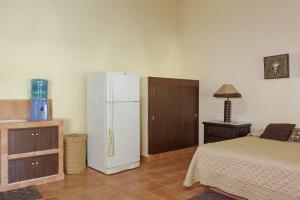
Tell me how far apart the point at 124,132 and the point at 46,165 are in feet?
3.97

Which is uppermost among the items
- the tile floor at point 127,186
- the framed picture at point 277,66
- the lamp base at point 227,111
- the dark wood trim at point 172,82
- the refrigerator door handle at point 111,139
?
the framed picture at point 277,66

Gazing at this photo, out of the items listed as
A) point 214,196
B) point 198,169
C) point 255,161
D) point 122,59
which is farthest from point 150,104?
point 255,161

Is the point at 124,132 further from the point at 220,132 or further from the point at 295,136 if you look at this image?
the point at 295,136

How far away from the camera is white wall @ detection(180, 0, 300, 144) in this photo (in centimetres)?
393

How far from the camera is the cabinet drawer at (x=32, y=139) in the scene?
10.7ft

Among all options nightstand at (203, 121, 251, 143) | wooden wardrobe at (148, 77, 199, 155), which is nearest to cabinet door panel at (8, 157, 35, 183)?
wooden wardrobe at (148, 77, 199, 155)

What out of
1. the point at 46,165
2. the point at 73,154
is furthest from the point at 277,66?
the point at 46,165

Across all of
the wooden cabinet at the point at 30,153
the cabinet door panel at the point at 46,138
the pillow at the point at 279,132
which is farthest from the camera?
the pillow at the point at 279,132

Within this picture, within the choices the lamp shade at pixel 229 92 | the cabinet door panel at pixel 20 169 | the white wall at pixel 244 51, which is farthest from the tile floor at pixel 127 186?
the white wall at pixel 244 51

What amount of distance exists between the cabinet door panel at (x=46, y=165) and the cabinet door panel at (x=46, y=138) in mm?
134

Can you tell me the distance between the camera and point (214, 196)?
10.0ft

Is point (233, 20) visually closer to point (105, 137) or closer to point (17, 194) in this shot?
point (105, 137)

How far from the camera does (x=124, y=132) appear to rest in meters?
4.04

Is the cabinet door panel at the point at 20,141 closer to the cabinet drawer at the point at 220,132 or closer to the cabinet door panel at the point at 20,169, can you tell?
the cabinet door panel at the point at 20,169
